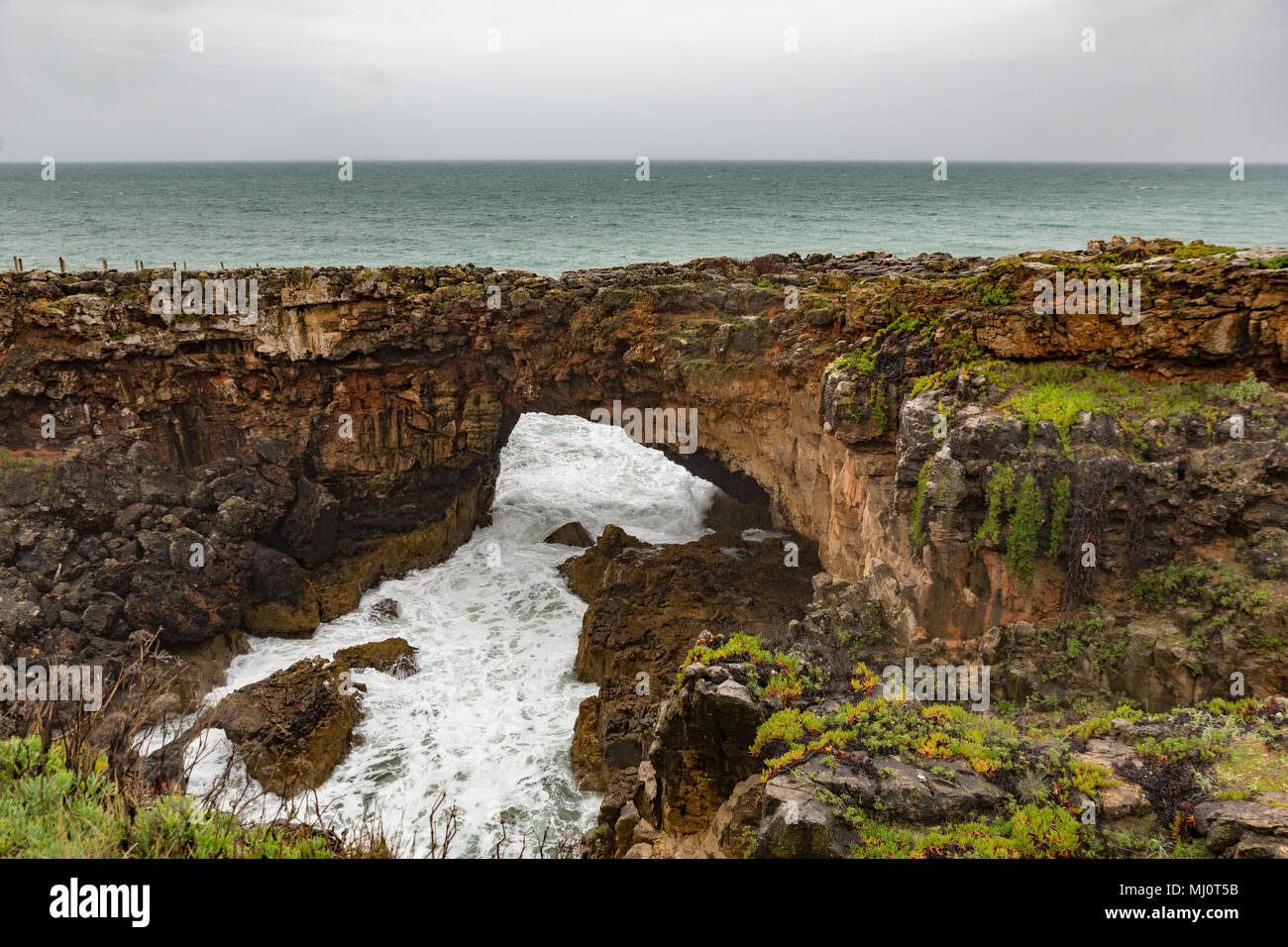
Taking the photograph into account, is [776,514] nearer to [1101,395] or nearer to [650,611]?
[650,611]

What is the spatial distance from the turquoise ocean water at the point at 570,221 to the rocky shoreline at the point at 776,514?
95.3 feet

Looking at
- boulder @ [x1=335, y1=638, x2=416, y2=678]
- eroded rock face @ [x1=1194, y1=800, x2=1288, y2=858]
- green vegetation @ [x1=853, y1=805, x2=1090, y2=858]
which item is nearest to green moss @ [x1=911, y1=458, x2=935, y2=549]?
green vegetation @ [x1=853, y1=805, x2=1090, y2=858]

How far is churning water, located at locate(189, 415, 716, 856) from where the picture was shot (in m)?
15.5

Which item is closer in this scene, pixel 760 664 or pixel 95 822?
pixel 95 822

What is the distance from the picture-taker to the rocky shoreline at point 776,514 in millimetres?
9305

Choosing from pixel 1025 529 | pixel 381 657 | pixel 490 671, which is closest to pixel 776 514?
pixel 490 671

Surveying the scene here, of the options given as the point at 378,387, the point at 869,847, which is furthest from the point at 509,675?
the point at 869,847

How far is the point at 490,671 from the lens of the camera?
65.5 ft

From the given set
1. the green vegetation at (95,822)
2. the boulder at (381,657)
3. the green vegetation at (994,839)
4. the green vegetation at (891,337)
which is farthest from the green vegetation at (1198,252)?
the boulder at (381,657)

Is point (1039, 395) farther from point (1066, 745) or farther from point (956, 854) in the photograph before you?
point (956, 854)

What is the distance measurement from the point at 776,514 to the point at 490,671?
30.6 ft

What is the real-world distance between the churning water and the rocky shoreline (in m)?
0.80

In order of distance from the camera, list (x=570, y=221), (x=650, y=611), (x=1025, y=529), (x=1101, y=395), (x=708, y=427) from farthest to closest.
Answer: (x=570, y=221), (x=708, y=427), (x=650, y=611), (x=1101, y=395), (x=1025, y=529)

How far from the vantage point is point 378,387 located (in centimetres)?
2359
